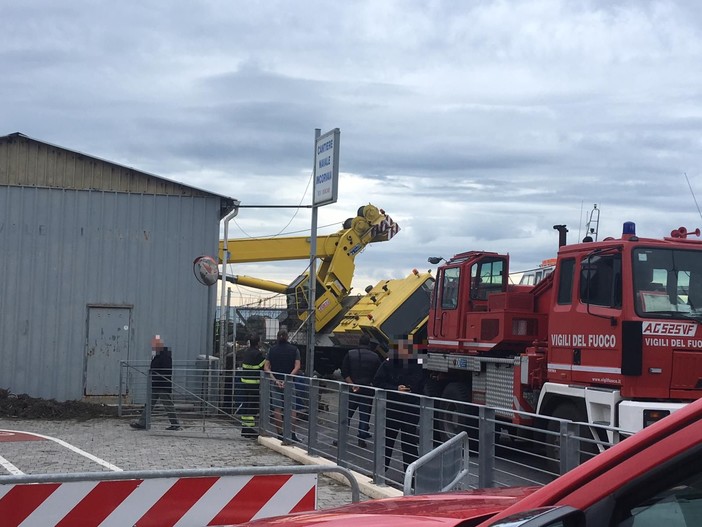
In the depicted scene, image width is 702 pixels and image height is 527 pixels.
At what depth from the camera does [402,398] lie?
438 inches

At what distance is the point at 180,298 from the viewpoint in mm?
20641

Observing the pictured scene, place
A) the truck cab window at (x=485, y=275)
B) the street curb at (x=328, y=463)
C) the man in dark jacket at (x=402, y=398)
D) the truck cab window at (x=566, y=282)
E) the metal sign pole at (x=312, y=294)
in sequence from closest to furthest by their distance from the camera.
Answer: the street curb at (x=328, y=463) < the man in dark jacket at (x=402, y=398) < the truck cab window at (x=566, y=282) < the truck cab window at (x=485, y=275) < the metal sign pole at (x=312, y=294)

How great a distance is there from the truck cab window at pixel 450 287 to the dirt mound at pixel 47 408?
7.45 m

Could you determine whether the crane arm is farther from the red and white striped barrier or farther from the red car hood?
the red car hood

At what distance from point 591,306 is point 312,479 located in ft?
22.4

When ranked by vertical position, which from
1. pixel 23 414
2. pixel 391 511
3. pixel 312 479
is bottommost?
pixel 23 414

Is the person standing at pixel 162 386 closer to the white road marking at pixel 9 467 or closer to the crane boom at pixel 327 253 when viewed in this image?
the white road marking at pixel 9 467

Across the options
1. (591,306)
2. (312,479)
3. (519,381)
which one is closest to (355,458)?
(519,381)

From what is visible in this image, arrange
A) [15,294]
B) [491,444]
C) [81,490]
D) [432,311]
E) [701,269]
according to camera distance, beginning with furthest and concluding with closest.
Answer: [15,294], [432,311], [701,269], [491,444], [81,490]

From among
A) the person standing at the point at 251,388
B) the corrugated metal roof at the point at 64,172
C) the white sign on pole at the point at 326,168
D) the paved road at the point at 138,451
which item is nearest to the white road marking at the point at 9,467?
the paved road at the point at 138,451

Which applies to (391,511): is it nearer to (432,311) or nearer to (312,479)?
(312,479)

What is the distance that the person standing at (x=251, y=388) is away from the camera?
15.5 meters

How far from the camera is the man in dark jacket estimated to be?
33.0 feet

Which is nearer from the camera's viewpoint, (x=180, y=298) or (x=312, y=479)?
(x=312, y=479)
